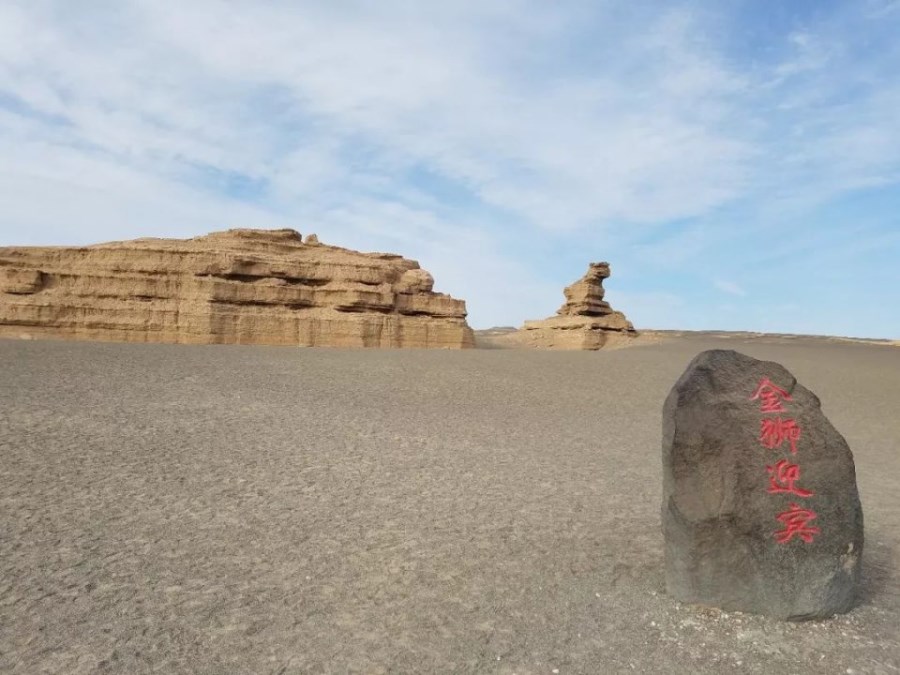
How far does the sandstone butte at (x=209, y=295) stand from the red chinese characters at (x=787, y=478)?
21696mm

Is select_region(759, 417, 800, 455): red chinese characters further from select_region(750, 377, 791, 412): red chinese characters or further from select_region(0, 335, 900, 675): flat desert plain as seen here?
select_region(0, 335, 900, 675): flat desert plain

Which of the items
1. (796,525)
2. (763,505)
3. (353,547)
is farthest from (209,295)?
(796,525)

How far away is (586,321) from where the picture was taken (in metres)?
32.0

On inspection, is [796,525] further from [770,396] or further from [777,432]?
[770,396]

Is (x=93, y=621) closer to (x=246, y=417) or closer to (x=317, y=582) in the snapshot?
(x=317, y=582)

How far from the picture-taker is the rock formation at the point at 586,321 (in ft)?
105

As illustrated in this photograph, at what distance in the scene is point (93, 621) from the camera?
379cm

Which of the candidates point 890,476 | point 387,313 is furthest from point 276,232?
point 890,476

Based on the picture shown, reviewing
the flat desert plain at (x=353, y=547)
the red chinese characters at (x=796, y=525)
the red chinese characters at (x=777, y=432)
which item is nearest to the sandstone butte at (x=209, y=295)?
the flat desert plain at (x=353, y=547)

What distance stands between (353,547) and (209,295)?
2082 cm

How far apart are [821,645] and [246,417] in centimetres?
848

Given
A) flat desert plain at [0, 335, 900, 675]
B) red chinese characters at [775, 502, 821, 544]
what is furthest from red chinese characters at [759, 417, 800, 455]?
flat desert plain at [0, 335, 900, 675]

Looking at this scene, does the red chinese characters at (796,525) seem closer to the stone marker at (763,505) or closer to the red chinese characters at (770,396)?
the stone marker at (763,505)

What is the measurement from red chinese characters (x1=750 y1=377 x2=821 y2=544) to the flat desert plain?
1.99 ft
